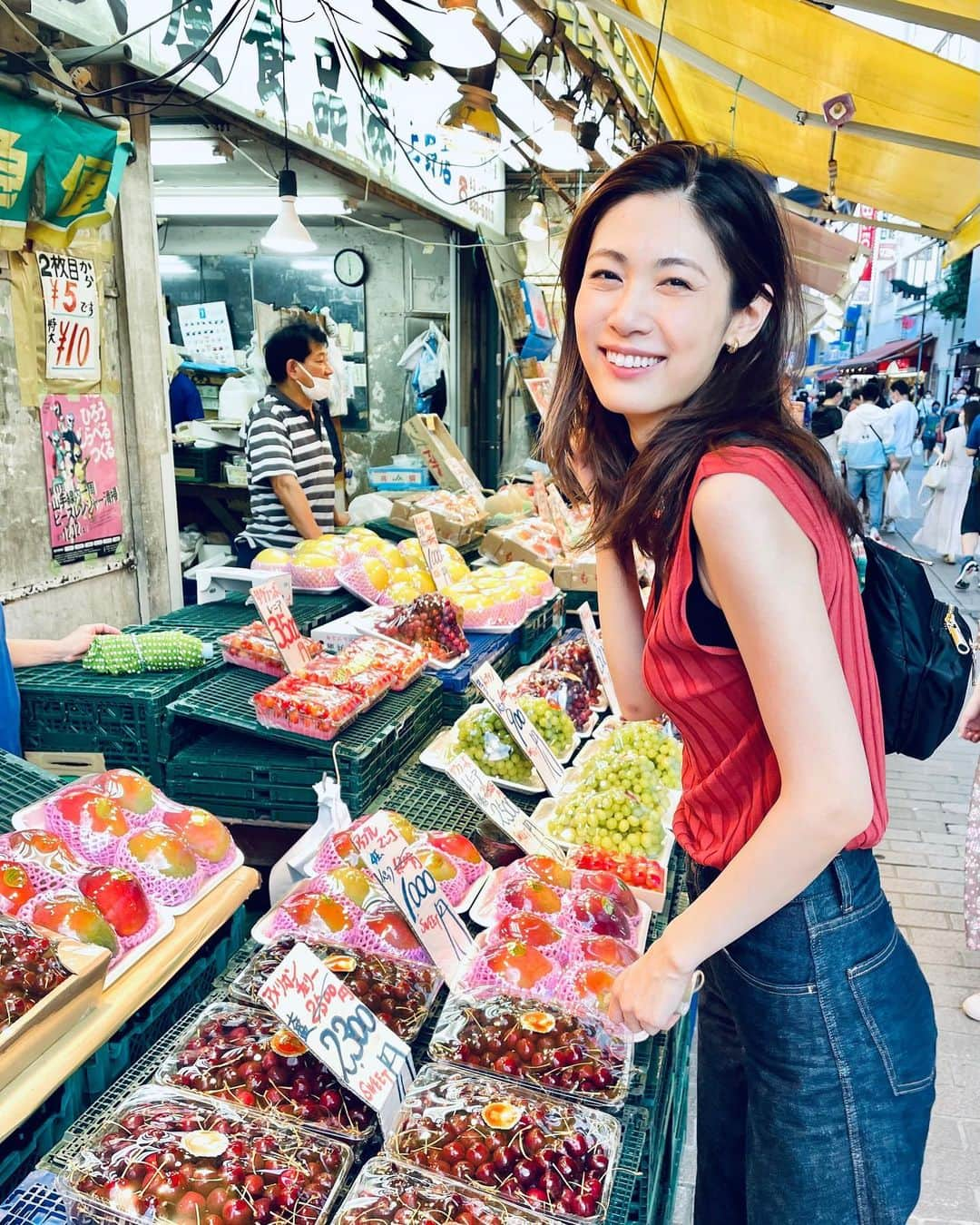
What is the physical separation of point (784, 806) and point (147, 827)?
1251mm

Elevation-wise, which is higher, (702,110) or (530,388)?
(702,110)

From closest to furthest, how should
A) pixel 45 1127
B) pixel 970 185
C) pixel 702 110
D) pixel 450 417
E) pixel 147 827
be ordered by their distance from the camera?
pixel 45 1127, pixel 147 827, pixel 970 185, pixel 702 110, pixel 450 417

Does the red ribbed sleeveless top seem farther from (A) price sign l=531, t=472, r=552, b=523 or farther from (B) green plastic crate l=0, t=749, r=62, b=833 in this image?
(A) price sign l=531, t=472, r=552, b=523

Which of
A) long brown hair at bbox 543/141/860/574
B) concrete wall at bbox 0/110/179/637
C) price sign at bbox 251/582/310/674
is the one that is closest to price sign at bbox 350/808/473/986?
long brown hair at bbox 543/141/860/574

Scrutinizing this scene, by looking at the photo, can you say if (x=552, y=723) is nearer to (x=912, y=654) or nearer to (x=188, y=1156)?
(x=912, y=654)

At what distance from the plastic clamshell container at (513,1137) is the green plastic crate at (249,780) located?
939 millimetres

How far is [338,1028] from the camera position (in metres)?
1.40

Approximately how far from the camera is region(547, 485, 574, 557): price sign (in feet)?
16.5

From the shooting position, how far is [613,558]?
5.64ft

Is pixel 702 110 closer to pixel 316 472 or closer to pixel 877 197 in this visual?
pixel 877 197

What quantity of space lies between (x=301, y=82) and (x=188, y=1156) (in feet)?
18.2

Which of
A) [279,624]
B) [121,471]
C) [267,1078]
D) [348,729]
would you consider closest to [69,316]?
[121,471]

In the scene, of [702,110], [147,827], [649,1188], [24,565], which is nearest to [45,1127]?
[147,827]

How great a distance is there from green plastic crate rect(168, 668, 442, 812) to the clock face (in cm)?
736
